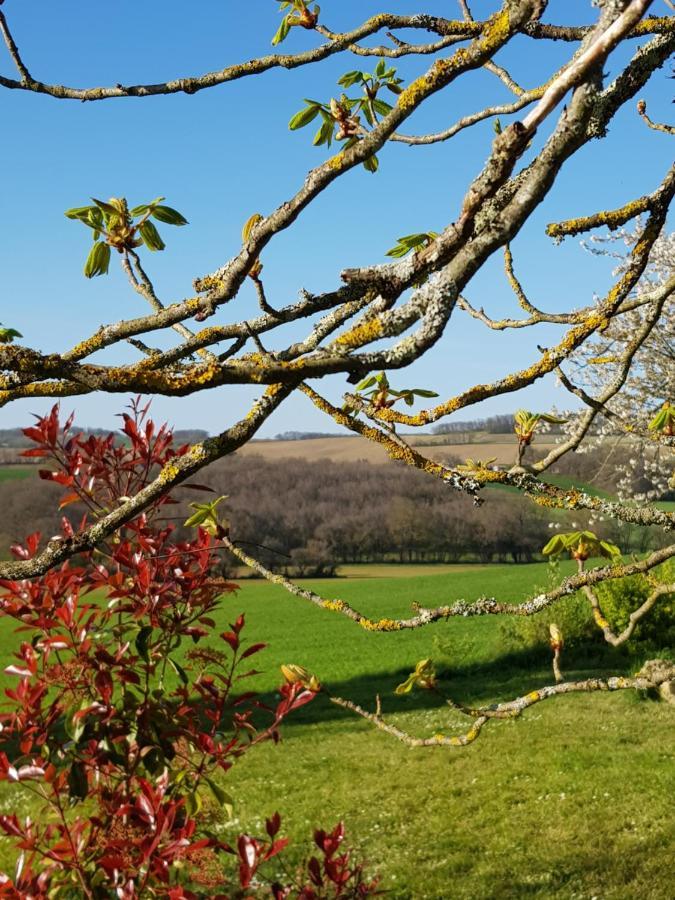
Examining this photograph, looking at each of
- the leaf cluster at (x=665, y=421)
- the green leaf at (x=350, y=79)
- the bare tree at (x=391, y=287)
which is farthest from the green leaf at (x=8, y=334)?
the leaf cluster at (x=665, y=421)

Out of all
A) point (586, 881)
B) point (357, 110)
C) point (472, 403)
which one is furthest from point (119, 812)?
point (586, 881)

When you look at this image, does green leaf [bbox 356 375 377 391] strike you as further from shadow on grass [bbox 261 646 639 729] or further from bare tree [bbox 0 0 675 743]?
shadow on grass [bbox 261 646 639 729]

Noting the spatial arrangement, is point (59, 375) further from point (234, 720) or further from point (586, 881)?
point (586, 881)

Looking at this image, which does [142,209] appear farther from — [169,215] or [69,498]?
[69,498]

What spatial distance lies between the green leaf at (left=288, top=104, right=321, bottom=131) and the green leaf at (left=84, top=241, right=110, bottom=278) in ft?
2.17

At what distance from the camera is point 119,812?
110 inches

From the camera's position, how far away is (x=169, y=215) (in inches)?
75.5

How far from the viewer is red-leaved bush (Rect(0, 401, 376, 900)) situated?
2.72 m

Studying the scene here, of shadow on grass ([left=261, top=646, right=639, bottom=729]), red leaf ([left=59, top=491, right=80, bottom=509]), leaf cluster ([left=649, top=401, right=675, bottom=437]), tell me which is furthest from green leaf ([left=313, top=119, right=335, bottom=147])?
shadow on grass ([left=261, top=646, right=639, bottom=729])

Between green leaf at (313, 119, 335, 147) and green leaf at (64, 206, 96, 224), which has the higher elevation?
green leaf at (313, 119, 335, 147)

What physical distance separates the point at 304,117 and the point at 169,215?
1.82 feet

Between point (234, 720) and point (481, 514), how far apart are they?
23.1 m

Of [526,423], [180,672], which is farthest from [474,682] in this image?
[526,423]

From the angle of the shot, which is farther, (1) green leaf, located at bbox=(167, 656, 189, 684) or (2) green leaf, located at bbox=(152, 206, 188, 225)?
(1) green leaf, located at bbox=(167, 656, 189, 684)
